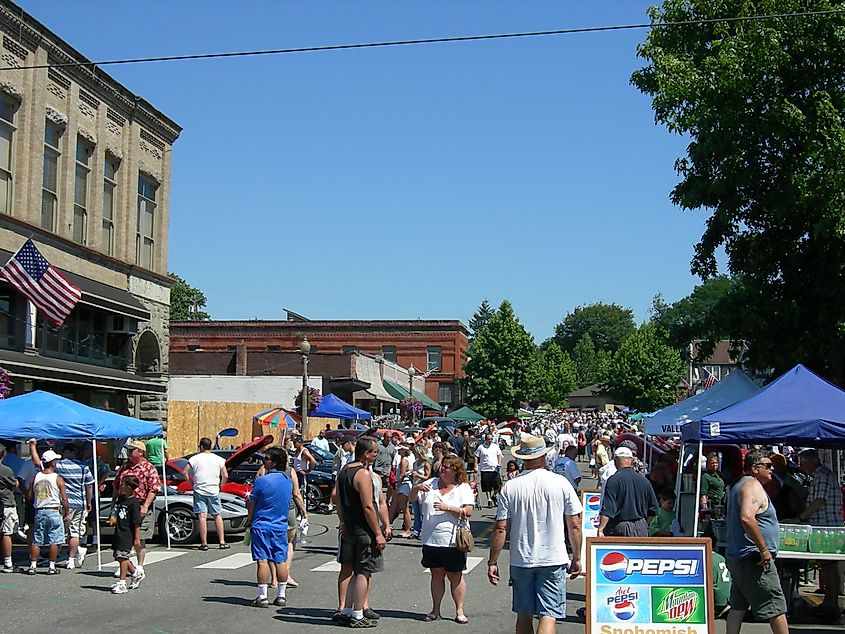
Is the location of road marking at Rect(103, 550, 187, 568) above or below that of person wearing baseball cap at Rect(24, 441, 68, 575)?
below

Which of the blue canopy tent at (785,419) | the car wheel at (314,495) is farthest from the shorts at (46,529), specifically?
the car wheel at (314,495)

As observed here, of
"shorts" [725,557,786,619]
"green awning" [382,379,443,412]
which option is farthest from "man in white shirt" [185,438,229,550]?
"green awning" [382,379,443,412]

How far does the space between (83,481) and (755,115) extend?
558 inches

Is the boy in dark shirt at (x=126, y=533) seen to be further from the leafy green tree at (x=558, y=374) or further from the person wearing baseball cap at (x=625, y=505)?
the leafy green tree at (x=558, y=374)

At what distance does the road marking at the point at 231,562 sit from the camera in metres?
14.4

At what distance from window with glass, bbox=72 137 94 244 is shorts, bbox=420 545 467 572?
71.0ft

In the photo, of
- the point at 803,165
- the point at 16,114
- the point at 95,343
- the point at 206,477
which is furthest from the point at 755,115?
the point at 95,343

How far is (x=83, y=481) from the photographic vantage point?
49.3 feet

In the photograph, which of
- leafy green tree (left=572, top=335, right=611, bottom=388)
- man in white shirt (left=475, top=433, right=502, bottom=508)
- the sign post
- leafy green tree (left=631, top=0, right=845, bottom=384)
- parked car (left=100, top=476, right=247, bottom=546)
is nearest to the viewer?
the sign post

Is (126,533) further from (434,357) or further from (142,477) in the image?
(434,357)

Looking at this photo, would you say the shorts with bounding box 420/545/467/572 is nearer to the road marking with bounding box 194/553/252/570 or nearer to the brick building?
the road marking with bounding box 194/553/252/570

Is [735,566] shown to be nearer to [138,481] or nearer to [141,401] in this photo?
[138,481]

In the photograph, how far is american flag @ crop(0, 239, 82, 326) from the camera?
76.6 ft

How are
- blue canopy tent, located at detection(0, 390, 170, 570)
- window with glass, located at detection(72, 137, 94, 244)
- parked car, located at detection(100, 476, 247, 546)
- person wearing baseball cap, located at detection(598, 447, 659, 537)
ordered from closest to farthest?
person wearing baseball cap, located at detection(598, 447, 659, 537)
blue canopy tent, located at detection(0, 390, 170, 570)
parked car, located at detection(100, 476, 247, 546)
window with glass, located at detection(72, 137, 94, 244)
